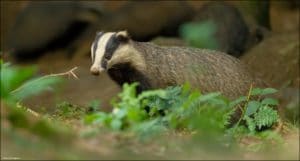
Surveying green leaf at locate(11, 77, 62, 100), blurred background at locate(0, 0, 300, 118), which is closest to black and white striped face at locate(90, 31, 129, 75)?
green leaf at locate(11, 77, 62, 100)

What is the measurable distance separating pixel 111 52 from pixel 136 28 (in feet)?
27.4

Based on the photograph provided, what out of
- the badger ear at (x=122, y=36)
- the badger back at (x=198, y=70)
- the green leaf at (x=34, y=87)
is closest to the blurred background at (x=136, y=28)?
the badger back at (x=198, y=70)

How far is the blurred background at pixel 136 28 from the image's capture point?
12695 millimetres

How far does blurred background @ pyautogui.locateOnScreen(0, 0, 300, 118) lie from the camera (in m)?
12.7

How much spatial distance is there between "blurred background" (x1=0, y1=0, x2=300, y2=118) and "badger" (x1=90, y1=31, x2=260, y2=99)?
4.22 metres

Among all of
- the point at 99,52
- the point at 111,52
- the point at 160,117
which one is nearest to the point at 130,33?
the point at 111,52

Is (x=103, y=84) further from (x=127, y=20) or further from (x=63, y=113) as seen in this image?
(x=63, y=113)

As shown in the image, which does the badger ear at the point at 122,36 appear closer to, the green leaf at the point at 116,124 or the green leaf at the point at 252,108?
the green leaf at the point at 252,108

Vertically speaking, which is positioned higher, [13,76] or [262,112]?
[262,112]

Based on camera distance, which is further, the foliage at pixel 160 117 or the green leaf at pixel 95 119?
the green leaf at pixel 95 119

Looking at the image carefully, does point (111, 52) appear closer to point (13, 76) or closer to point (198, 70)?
point (198, 70)

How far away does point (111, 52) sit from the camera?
22.2 ft

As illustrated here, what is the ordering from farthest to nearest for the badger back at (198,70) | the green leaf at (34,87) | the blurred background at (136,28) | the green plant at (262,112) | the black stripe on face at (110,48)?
the blurred background at (136,28) → the badger back at (198,70) → the black stripe on face at (110,48) → the green plant at (262,112) → the green leaf at (34,87)

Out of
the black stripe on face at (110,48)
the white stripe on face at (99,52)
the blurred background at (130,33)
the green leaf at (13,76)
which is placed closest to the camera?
the green leaf at (13,76)
